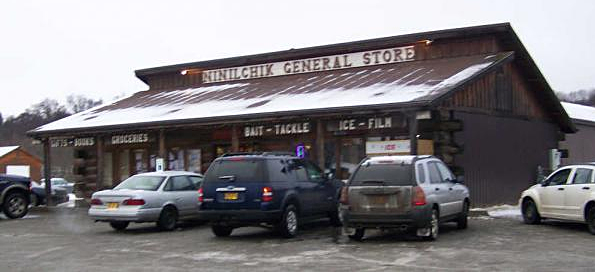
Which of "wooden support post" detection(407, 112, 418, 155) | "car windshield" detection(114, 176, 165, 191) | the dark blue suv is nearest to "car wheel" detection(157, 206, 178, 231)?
"car windshield" detection(114, 176, 165, 191)

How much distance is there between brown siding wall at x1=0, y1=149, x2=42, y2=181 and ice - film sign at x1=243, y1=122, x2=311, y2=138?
3606 centimetres

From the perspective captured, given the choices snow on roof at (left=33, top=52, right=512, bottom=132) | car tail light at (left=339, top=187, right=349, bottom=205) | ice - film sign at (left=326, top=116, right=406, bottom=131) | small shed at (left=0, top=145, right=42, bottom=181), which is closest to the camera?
car tail light at (left=339, top=187, right=349, bottom=205)

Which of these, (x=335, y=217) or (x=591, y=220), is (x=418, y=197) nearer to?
(x=591, y=220)

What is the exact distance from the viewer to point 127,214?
17.1m

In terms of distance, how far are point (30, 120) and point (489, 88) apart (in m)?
89.2

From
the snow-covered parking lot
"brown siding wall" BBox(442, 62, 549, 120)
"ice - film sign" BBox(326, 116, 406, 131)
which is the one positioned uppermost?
"brown siding wall" BBox(442, 62, 549, 120)

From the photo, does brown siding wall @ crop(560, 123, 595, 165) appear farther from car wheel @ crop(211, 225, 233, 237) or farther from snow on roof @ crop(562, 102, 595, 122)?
car wheel @ crop(211, 225, 233, 237)

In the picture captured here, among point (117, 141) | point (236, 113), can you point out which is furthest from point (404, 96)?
point (117, 141)

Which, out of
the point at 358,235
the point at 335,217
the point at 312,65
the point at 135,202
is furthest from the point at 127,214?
the point at 312,65

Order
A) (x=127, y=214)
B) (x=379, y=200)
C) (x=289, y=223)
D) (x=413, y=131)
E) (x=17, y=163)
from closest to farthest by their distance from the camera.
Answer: (x=379, y=200) < (x=289, y=223) < (x=127, y=214) < (x=413, y=131) < (x=17, y=163)

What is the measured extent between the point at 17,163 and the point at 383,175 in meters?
47.6

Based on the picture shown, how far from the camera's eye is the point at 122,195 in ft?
56.9

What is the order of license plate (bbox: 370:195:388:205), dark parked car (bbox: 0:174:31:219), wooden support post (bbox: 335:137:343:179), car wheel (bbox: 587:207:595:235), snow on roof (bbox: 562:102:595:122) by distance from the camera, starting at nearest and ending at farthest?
license plate (bbox: 370:195:388:205), car wheel (bbox: 587:207:595:235), dark parked car (bbox: 0:174:31:219), wooden support post (bbox: 335:137:343:179), snow on roof (bbox: 562:102:595:122)

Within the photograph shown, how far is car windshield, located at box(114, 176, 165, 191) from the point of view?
1795cm
